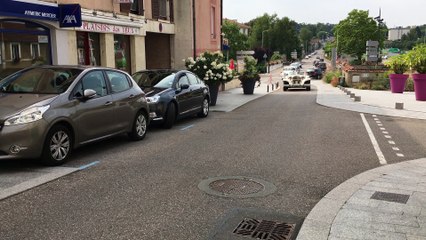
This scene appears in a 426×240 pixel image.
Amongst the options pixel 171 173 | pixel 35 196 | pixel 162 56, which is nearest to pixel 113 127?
pixel 171 173

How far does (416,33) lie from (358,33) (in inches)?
2850

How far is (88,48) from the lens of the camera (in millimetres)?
16469

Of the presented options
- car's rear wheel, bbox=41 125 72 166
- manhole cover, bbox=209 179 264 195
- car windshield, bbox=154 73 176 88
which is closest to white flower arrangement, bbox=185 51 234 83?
car windshield, bbox=154 73 176 88

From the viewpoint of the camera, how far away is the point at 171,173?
6973 mm

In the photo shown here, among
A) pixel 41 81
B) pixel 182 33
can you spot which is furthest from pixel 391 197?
pixel 182 33

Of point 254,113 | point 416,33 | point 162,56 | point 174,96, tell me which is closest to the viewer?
point 174,96

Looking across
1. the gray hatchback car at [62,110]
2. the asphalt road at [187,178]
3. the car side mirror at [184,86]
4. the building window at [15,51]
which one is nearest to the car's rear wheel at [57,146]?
the gray hatchback car at [62,110]

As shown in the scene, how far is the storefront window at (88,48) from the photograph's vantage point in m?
16.2

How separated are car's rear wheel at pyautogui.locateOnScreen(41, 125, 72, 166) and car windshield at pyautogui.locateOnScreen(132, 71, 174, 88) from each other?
5189 millimetres

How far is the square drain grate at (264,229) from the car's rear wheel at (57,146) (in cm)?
353

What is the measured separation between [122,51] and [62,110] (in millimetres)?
12314

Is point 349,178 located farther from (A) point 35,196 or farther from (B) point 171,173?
(A) point 35,196

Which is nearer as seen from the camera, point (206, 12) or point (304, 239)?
point (304, 239)

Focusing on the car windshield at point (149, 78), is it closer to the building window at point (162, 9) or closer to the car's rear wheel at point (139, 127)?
the car's rear wheel at point (139, 127)
